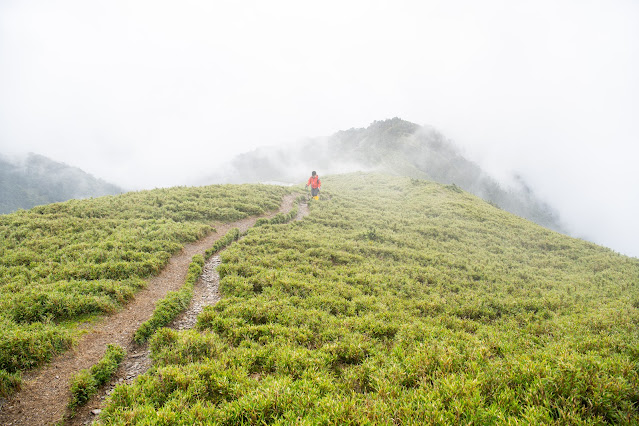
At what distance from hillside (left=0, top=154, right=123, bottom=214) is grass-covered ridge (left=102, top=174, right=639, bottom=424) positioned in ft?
473

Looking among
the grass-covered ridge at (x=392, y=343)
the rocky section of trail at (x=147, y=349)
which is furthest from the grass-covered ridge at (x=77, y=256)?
the grass-covered ridge at (x=392, y=343)

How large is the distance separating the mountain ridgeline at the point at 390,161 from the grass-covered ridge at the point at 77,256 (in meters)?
85.3

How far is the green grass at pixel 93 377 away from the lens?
6859 mm

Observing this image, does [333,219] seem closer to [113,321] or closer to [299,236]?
[299,236]

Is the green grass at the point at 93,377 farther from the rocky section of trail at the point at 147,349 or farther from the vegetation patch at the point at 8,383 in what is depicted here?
the vegetation patch at the point at 8,383

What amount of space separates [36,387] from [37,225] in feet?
48.4

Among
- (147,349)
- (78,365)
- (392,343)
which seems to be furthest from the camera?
(147,349)

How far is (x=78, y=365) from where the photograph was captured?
795cm

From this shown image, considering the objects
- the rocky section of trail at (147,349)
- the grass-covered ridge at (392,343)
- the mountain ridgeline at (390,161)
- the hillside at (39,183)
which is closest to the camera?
the grass-covered ridge at (392,343)

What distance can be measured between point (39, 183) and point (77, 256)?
187338 millimetres

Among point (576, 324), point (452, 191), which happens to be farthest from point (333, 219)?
point (452, 191)

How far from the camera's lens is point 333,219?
27625 mm

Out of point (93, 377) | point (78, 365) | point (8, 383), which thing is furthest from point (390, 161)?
point (8, 383)

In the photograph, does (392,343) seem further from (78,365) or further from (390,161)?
(390,161)
